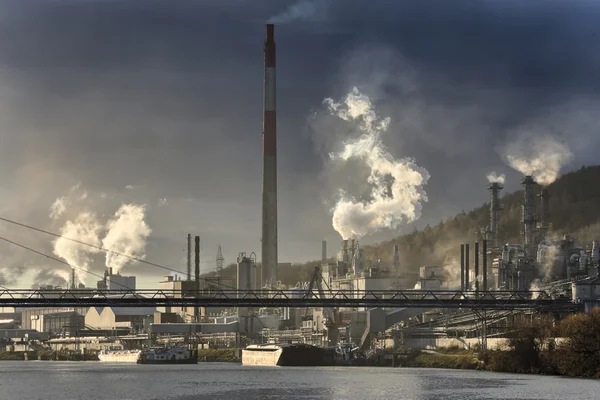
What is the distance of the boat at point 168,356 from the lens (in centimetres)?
16150

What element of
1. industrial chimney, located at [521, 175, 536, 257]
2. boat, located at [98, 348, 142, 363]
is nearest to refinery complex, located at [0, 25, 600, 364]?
industrial chimney, located at [521, 175, 536, 257]

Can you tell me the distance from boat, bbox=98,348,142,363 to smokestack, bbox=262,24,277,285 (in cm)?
2199

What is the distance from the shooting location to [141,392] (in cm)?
7906

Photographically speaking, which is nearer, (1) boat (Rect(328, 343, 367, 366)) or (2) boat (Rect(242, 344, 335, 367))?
(2) boat (Rect(242, 344, 335, 367))

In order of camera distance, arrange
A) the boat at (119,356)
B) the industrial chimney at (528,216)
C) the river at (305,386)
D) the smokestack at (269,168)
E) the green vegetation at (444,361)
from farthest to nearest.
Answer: the boat at (119,356) → the smokestack at (269,168) → the industrial chimney at (528,216) → the green vegetation at (444,361) → the river at (305,386)

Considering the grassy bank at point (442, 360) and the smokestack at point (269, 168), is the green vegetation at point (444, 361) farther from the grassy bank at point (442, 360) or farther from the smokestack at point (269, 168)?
the smokestack at point (269, 168)

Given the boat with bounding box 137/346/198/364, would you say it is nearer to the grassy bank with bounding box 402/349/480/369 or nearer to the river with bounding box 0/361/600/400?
the grassy bank with bounding box 402/349/480/369

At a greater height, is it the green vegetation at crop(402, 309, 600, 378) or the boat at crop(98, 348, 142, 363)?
the green vegetation at crop(402, 309, 600, 378)

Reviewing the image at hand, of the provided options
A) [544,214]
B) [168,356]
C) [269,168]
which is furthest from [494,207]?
[168,356]

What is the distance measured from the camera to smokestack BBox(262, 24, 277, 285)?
17112 centimetres

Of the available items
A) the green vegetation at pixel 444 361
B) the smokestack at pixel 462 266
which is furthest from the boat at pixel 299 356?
the smokestack at pixel 462 266

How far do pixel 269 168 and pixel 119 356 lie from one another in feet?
119

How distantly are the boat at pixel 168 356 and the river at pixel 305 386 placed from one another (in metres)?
54.9

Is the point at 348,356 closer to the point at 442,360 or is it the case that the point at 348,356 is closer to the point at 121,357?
the point at 442,360
